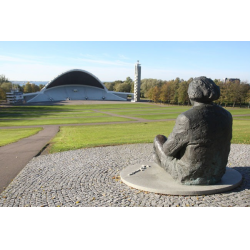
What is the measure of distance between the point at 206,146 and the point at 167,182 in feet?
5.62

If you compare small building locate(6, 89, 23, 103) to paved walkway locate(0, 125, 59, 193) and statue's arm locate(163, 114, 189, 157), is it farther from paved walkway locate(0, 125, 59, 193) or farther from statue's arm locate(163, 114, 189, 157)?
statue's arm locate(163, 114, 189, 157)

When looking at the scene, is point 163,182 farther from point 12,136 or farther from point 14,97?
point 14,97

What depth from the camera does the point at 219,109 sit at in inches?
257

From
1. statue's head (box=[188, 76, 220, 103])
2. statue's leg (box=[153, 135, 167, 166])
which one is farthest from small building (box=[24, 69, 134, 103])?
statue's head (box=[188, 76, 220, 103])

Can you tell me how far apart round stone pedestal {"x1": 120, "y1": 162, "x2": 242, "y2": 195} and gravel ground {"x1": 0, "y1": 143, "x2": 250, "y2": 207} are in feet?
0.46

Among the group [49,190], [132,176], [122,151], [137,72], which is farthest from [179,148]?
[137,72]

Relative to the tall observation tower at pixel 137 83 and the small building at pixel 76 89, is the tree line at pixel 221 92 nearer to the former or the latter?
the tall observation tower at pixel 137 83

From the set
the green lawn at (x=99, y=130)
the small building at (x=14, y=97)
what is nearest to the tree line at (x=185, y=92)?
the small building at (x=14, y=97)

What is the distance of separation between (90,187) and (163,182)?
227cm

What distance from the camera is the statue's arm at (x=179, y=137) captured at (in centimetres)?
644

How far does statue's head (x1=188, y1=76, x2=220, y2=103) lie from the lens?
6.41 m

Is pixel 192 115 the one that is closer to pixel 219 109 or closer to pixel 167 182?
pixel 219 109

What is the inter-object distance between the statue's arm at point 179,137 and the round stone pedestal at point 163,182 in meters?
0.98

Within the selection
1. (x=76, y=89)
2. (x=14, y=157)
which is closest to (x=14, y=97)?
(x=76, y=89)
